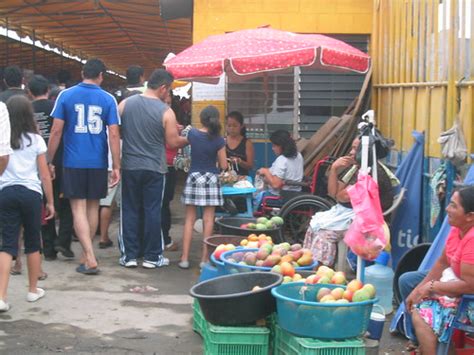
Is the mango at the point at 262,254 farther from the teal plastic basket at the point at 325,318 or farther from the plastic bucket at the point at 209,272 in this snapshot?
the teal plastic basket at the point at 325,318

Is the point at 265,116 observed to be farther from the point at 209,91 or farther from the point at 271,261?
the point at 271,261

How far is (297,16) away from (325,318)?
6.98 metres

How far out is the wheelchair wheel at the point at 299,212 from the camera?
8.12m

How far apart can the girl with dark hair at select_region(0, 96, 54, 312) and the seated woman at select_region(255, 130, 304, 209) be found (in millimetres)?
3172

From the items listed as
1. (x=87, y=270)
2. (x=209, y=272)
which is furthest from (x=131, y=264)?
(x=209, y=272)

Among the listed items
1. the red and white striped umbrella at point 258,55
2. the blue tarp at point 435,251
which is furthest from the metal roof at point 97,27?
the blue tarp at point 435,251

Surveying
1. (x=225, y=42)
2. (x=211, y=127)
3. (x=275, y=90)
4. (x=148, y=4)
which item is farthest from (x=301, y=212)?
(x=148, y=4)

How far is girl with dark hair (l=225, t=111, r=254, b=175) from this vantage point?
912cm

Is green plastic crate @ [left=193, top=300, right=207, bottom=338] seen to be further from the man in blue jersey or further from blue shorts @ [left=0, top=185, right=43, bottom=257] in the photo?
the man in blue jersey

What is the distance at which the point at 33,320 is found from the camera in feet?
19.4

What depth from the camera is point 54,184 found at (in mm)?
8109

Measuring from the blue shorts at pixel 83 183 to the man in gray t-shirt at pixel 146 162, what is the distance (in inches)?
15.7

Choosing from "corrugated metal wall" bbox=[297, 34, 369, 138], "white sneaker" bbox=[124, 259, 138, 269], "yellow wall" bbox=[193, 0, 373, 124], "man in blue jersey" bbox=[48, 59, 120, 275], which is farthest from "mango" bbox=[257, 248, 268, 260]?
"corrugated metal wall" bbox=[297, 34, 369, 138]

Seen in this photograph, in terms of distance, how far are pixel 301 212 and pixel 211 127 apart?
1460 mm
